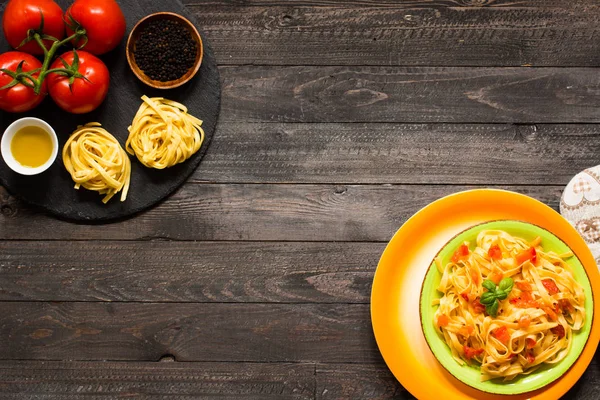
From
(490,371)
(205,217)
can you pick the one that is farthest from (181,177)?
(490,371)

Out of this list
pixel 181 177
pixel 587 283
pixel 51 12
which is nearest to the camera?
pixel 587 283

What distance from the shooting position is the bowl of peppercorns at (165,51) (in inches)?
88.6

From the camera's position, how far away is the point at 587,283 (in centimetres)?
197

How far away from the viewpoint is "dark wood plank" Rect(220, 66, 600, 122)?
235cm

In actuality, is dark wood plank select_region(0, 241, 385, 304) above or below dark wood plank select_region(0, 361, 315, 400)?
above

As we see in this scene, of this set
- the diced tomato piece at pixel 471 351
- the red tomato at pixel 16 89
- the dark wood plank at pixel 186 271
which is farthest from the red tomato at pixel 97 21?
the diced tomato piece at pixel 471 351

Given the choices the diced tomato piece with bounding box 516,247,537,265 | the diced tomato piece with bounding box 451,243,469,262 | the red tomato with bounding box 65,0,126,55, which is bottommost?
the diced tomato piece with bounding box 451,243,469,262

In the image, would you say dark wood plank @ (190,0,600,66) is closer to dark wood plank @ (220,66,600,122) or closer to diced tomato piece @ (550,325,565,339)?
dark wood plank @ (220,66,600,122)

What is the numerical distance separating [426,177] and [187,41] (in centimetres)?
99

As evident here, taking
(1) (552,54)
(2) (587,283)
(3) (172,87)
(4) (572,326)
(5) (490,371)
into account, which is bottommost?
(5) (490,371)

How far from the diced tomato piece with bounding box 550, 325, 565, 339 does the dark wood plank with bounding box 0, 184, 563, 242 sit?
523mm

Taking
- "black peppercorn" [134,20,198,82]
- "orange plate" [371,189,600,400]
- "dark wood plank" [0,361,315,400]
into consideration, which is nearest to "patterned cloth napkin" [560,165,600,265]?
"orange plate" [371,189,600,400]

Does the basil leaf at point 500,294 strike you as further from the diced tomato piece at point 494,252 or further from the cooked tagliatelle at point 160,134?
the cooked tagliatelle at point 160,134

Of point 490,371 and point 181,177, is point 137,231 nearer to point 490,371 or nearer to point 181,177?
point 181,177
